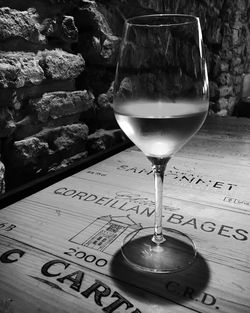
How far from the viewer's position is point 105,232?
57 centimetres

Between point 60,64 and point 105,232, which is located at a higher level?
point 60,64

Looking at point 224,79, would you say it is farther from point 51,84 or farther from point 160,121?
point 160,121

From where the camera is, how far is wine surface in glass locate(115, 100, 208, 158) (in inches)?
17.5

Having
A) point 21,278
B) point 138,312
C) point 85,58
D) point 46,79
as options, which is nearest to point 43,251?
point 21,278

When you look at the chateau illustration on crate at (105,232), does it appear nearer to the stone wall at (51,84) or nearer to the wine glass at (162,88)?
the wine glass at (162,88)

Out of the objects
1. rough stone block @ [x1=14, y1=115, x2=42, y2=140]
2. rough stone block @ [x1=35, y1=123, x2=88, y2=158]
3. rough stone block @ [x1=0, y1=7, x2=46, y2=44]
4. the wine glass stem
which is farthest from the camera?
rough stone block @ [x1=35, y1=123, x2=88, y2=158]

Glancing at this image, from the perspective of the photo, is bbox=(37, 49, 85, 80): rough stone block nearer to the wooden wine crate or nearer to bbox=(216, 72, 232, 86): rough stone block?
the wooden wine crate

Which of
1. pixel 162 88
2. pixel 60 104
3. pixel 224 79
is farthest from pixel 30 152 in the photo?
pixel 224 79

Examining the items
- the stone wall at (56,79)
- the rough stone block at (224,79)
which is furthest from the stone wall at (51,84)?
the rough stone block at (224,79)

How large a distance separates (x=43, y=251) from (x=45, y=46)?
2.22 feet

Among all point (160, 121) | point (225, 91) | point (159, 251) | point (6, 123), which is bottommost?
point (225, 91)

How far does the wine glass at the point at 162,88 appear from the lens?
458 millimetres

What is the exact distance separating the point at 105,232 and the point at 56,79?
0.60 m

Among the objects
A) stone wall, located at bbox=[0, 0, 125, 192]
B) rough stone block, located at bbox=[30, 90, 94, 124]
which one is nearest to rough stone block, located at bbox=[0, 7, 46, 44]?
stone wall, located at bbox=[0, 0, 125, 192]
